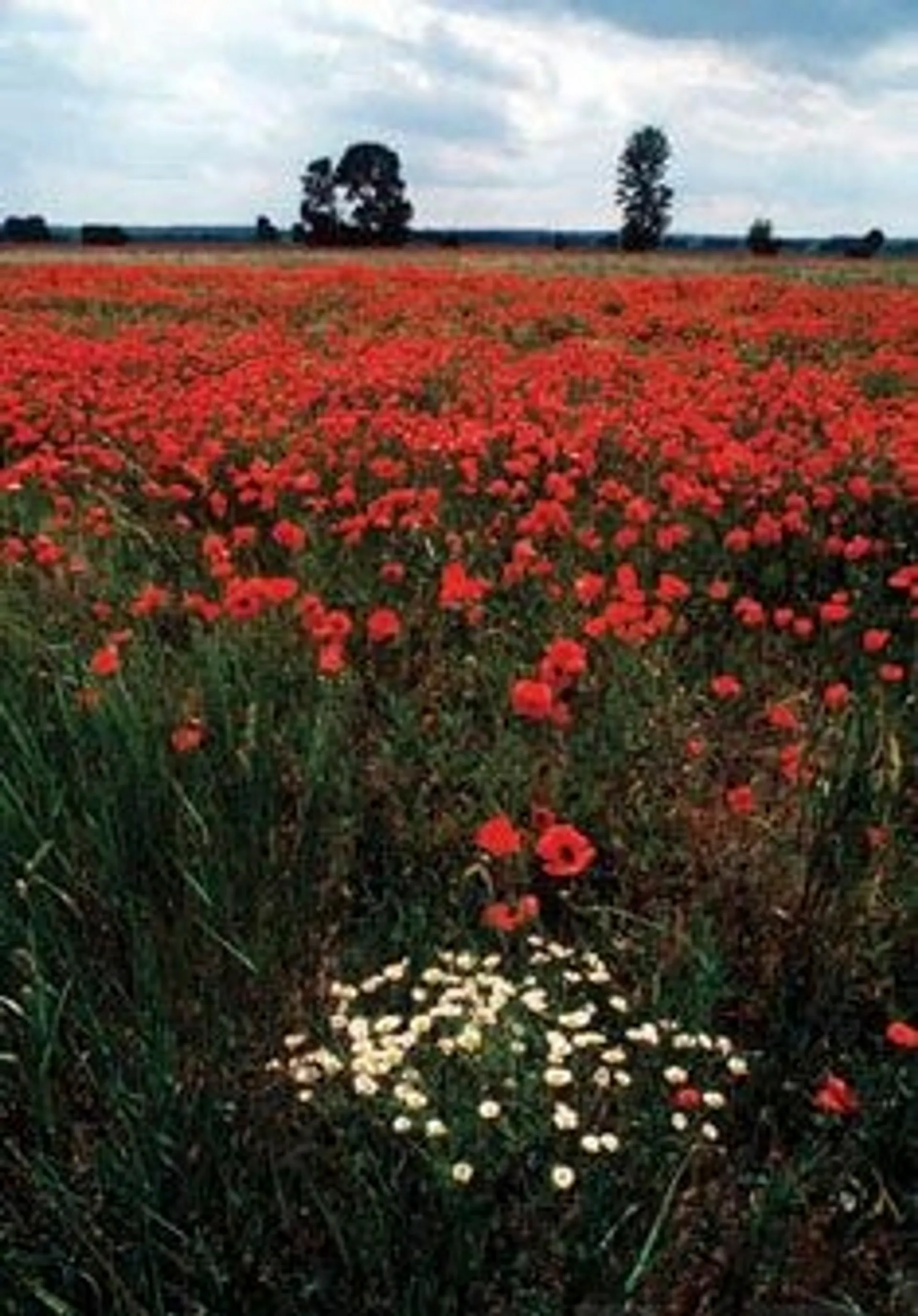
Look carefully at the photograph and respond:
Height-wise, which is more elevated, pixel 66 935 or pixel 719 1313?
pixel 66 935

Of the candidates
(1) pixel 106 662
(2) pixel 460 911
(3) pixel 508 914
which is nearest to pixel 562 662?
(2) pixel 460 911

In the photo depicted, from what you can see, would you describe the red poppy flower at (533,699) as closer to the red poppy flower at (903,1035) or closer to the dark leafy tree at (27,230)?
the red poppy flower at (903,1035)

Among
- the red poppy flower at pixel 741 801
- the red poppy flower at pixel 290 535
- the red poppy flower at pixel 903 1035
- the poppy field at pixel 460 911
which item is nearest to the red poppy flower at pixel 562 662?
the poppy field at pixel 460 911

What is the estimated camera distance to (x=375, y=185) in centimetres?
8044

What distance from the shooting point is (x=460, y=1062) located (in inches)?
126

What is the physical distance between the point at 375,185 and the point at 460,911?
80028 mm

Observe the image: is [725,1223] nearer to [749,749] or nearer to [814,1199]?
[814,1199]

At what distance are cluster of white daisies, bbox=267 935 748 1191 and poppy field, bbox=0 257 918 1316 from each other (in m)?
0.02

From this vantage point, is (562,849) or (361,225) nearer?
(562,849)

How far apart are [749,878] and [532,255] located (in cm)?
4398

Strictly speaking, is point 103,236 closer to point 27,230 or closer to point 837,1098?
point 27,230

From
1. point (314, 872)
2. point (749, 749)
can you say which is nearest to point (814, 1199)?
point (314, 872)

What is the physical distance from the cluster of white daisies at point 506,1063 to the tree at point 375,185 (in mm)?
78245

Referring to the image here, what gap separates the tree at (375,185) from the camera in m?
79.9
